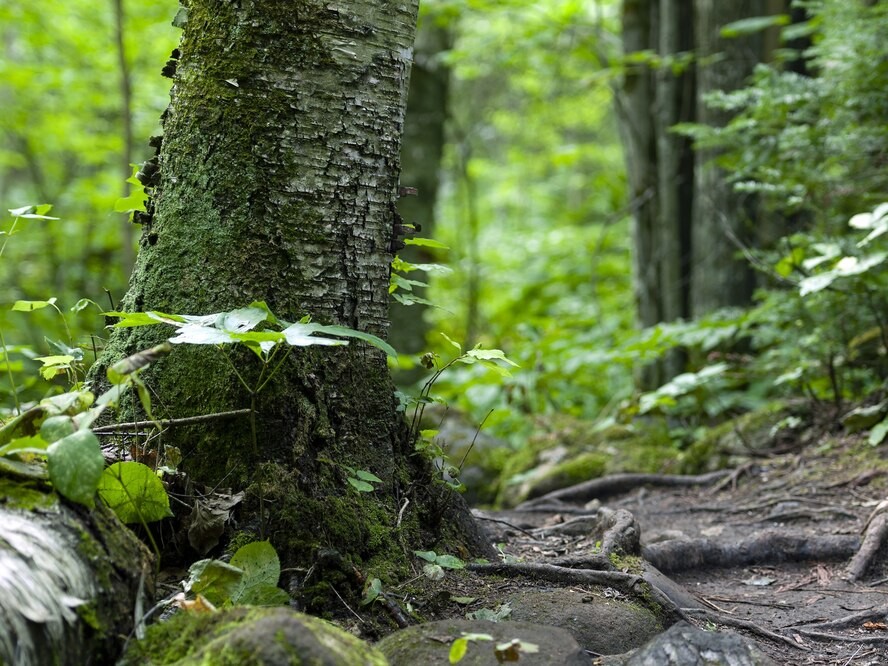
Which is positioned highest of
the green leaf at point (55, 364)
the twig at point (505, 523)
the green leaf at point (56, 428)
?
the green leaf at point (55, 364)

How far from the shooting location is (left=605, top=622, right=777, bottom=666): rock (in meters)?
1.90

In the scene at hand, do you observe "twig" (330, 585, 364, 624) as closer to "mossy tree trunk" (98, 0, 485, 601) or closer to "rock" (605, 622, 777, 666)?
"mossy tree trunk" (98, 0, 485, 601)

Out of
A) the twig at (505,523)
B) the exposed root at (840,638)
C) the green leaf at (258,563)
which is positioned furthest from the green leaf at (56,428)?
the exposed root at (840,638)

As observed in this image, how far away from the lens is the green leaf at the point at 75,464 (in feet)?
5.56

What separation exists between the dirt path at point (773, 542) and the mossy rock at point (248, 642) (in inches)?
53.8

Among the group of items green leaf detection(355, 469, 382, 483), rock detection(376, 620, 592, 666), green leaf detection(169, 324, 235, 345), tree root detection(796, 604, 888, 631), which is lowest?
tree root detection(796, 604, 888, 631)

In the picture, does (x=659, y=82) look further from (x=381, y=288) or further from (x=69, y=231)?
(x=69, y=231)

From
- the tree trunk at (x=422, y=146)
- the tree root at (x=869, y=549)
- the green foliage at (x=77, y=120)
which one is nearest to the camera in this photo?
the tree root at (x=869, y=549)

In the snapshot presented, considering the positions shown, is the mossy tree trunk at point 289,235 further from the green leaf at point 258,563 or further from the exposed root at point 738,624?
the exposed root at point 738,624

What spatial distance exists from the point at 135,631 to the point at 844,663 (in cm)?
223

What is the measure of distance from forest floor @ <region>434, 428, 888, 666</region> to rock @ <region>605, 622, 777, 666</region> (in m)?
0.68

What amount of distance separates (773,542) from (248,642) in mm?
3062

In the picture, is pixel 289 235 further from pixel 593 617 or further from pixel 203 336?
pixel 593 617

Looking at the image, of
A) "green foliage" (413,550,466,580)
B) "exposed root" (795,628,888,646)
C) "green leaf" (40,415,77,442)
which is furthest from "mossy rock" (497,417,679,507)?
"green leaf" (40,415,77,442)
